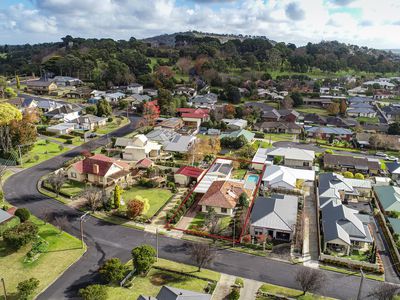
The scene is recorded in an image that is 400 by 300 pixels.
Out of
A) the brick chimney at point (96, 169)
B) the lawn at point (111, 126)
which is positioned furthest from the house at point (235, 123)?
the brick chimney at point (96, 169)

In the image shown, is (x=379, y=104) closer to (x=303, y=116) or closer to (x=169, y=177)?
(x=303, y=116)

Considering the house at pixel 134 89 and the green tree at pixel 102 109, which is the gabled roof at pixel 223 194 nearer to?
the green tree at pixel 102 109

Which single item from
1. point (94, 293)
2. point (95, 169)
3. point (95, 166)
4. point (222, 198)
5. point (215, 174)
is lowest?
point (94, 293)

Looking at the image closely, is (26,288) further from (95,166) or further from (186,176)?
(186,176)

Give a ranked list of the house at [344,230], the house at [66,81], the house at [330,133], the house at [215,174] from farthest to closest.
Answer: the house at [66,81]
the house at [330,133]
the house at [215,174]
the house at [344,230]

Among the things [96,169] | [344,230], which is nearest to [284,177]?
[344,230]

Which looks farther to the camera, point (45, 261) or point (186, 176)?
point (186, 176)
